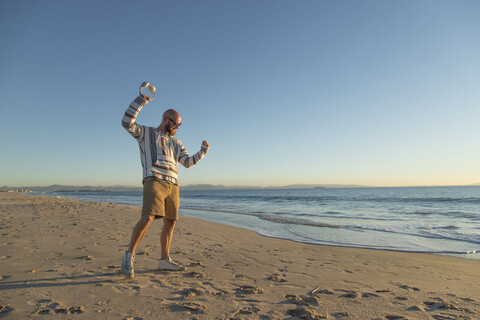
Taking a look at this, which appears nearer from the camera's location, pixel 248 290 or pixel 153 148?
pixel 248 290

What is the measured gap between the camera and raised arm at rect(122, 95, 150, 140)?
9.29 feet

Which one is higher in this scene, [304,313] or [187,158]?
[187,158]

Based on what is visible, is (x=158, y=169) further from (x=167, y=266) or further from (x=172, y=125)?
(x=167, y=266)

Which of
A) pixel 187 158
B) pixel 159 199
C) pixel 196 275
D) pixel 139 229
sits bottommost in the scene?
A: pixel 196 275

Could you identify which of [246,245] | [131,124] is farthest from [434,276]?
[131,124]

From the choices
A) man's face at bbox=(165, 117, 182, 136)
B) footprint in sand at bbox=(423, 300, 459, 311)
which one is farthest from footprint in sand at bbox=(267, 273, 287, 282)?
man's face at bbox=(165, 117, 182, 136)

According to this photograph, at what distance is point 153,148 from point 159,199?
23.5 inches

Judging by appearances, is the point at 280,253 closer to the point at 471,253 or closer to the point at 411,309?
the point at 411,309

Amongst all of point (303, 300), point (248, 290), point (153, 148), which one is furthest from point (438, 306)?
point (153, 148)

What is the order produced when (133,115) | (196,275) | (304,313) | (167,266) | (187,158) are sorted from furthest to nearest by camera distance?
(187,158) < (167,266) < (196,275) < (133,115) < (304,313)

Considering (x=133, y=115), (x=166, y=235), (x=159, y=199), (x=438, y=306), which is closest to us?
(x=438, y=306)

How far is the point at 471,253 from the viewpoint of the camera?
18.9 feet

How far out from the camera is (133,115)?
286cm

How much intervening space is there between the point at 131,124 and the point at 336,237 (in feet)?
21.6
